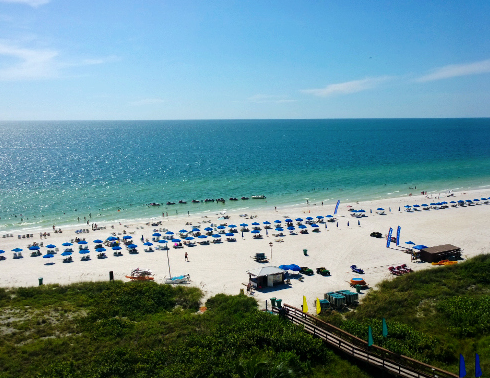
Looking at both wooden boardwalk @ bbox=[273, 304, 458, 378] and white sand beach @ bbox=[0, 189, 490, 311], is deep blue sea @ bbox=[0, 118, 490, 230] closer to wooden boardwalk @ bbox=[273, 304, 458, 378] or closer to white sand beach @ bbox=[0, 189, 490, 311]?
white sand beach @ bbox=[0, 189, 490, 311]

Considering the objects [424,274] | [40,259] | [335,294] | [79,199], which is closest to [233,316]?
[335,294]

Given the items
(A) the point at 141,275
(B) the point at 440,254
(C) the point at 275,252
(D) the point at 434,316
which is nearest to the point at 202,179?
(C) the point at 275,252

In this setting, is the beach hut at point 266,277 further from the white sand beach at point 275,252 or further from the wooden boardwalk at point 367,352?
the wooden boardwalk at point 367,352

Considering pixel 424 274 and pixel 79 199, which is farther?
pixel 79 199

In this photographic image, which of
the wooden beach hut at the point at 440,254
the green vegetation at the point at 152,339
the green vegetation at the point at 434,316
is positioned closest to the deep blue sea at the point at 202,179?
the wooden beach hut at the point at 440,254

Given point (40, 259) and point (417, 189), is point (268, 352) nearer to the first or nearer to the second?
point (40, 259)

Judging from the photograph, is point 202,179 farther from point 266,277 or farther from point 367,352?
point 367,352

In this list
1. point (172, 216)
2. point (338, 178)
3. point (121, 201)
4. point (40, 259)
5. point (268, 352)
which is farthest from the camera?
point (338, 178)
